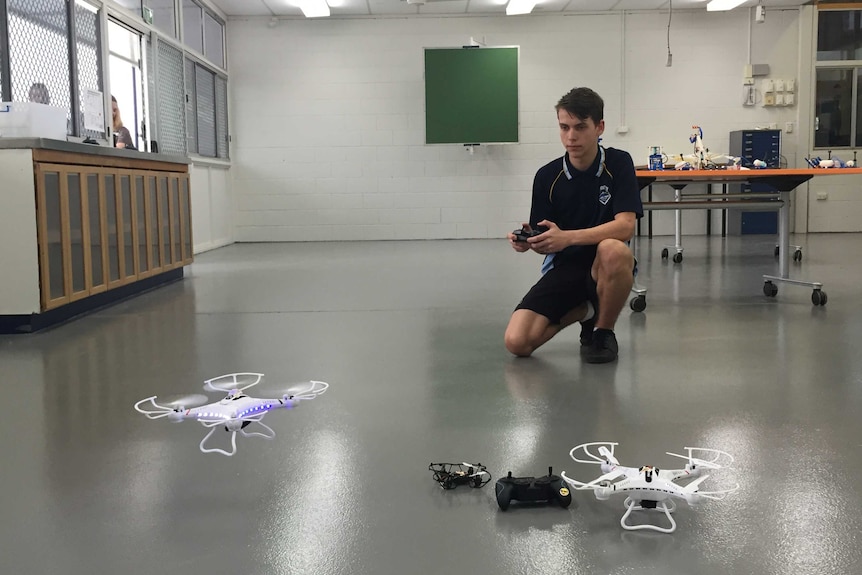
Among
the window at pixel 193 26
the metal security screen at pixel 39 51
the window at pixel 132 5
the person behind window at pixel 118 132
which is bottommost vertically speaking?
the person behind window at pixel 118 132

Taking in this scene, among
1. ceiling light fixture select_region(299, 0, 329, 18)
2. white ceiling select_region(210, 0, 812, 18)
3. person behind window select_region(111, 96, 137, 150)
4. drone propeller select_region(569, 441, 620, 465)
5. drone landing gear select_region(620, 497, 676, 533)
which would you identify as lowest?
drone landing gear select_region(620, 497, 676, 533)

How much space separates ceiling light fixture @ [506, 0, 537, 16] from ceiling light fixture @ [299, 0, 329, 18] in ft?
7.40

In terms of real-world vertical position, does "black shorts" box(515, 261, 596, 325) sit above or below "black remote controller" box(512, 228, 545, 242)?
below

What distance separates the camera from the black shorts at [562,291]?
303 centimetres

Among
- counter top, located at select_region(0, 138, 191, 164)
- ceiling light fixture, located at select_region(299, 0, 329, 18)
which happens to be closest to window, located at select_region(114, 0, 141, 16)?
ceiling light fixture, located at select_region(299, 0, 329, 18)

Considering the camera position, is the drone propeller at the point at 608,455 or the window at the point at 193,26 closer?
the drone propeller at the point at 608,455

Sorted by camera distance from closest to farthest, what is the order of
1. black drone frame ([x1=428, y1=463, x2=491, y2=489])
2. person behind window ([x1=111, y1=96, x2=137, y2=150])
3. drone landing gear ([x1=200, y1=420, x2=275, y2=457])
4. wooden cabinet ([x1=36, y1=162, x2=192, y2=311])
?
black drone frame ([x1=428, y1=463, x2=491, y2=489])
drone landing gear ([x1=200, y1=420, x2=275, y2=457])
wooden cabinet ([x1=36, y1=162, x2=192, y2=311])
person behind window ([x1=111, y1=96, x2=137, y2=150])

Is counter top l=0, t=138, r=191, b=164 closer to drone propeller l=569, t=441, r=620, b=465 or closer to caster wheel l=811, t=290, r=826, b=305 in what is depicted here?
drone propeller l=569, t=441, r=620, b=465

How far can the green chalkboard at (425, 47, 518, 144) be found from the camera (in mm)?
9852

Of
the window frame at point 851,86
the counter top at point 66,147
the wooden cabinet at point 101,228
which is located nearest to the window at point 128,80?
the wooden cabinet at point 101,228

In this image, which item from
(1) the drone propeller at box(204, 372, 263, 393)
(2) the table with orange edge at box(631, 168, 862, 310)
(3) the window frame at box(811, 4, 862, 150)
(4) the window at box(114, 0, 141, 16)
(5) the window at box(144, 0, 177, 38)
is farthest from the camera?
(3) the window frame at box(811, 4, 862, 150)

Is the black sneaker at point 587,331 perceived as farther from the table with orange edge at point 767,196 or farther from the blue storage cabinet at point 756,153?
the blue storage cabinet at point 756,153

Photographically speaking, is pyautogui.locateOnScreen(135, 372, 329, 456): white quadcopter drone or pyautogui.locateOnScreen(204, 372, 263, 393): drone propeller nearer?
pyautogui.locateOnScreen(135, 372, 329, 456): white quadcopter drone

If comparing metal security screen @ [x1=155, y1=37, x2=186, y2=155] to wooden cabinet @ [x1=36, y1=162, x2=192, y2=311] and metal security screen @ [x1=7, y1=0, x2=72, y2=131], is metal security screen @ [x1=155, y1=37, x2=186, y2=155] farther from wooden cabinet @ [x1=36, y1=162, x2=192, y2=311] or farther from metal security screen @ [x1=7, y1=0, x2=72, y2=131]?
wooden cabinet @ [x1=36, y1=162, x2=192, y2=311]
